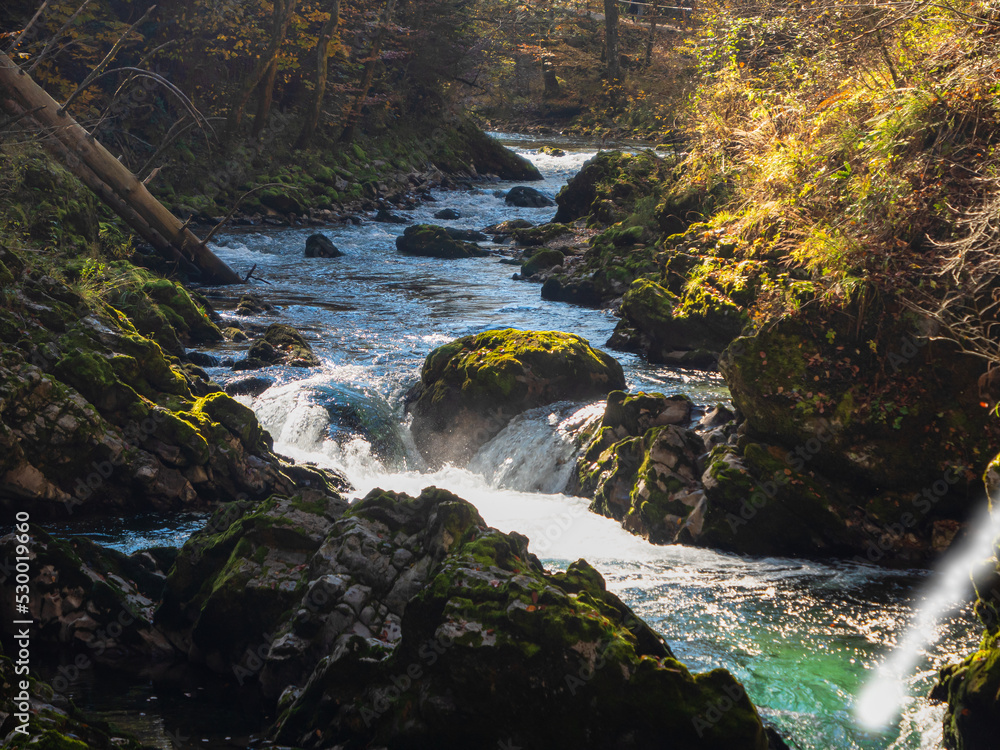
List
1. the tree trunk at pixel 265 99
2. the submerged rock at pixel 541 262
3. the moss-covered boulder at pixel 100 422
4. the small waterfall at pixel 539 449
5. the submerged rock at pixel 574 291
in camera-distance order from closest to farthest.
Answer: the moss-covered boulder at pixel 100 422 < the small waterfall at pixel 539 449 < the submerged rock at pixel 574 291 < the submerged rock at pixel 541 262 < the tree trunk at pixel 265 99

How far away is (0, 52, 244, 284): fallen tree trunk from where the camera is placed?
41.7 ft

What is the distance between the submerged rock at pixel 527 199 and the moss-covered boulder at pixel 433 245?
7.37 m

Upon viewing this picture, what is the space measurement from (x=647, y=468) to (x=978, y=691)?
159 inches

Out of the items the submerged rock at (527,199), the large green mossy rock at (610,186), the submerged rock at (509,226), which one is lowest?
the submerged rock at (509,226)

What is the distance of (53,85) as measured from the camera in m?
19.3

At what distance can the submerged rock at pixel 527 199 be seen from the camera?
95.0 feet

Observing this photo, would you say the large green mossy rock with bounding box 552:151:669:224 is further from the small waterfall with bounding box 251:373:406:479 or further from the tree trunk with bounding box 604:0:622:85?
the small waterfall with bounding box 251:373:406:479

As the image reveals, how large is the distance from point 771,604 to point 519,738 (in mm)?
3112

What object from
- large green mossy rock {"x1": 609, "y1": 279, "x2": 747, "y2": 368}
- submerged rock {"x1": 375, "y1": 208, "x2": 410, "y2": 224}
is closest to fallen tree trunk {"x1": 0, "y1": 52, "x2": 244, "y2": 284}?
large green mossy rock {"x1": 609, "y1": 279, "x2": 747, "y2": 368}

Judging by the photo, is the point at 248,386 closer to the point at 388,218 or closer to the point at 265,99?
the point at 388,218

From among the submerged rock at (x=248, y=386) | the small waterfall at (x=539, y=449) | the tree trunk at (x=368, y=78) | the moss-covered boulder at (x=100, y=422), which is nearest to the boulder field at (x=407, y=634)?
the moss-covered boulder at (x=100, y=422)

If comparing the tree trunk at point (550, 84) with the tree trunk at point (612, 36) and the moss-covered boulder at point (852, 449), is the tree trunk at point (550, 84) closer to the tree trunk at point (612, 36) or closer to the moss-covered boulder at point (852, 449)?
the tree trunk at point (612, 36)

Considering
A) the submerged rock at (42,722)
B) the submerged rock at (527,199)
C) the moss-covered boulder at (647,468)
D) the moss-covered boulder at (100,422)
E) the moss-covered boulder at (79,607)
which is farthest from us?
the submerged rock at (527,199)

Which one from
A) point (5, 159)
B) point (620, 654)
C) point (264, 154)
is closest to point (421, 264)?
point (264, 154)
